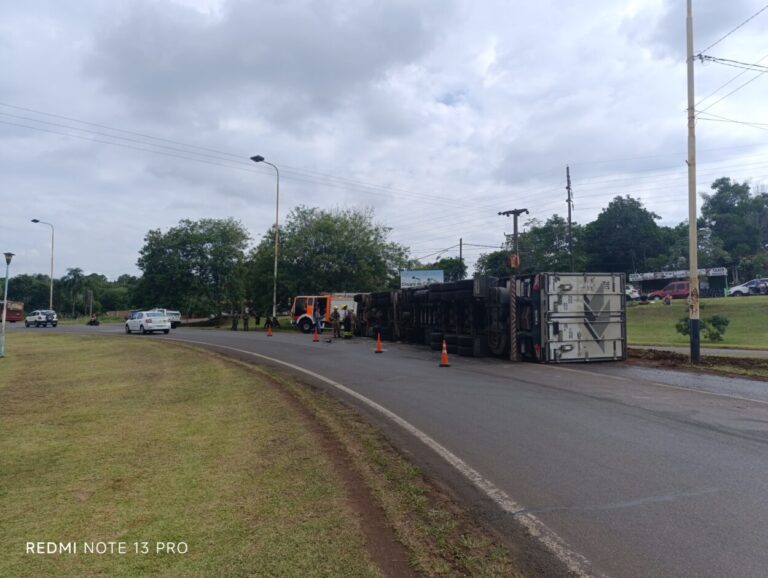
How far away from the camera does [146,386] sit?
1270cm

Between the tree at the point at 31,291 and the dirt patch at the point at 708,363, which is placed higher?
the tree at the point at 31,291

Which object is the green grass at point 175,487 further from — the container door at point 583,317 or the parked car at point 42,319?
the parked car at point 42,319

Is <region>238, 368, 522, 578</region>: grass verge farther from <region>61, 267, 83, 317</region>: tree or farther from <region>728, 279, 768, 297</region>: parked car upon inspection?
<region>61, 267, 83, 317</region>: tree

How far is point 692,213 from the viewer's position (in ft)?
52.8

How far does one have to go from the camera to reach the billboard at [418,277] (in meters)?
48.7

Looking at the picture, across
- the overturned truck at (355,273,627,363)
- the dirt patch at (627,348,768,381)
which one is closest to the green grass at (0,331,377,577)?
the overturned truck at (355,273,627,363)

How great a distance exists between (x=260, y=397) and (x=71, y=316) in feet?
345

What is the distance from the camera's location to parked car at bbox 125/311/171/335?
118 ft

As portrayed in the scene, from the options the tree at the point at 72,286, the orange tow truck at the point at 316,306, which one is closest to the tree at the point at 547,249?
the orange tow truck at the point at 316,306

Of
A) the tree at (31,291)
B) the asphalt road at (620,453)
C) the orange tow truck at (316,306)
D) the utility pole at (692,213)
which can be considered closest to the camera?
the asphalt road at (620,453)

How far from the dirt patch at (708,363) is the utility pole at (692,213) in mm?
467

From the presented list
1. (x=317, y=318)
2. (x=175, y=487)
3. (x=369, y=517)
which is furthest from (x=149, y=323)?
(x=369, y=517)

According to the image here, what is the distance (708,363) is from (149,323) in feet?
101

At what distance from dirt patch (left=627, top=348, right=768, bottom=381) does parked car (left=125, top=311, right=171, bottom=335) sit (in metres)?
28.1
